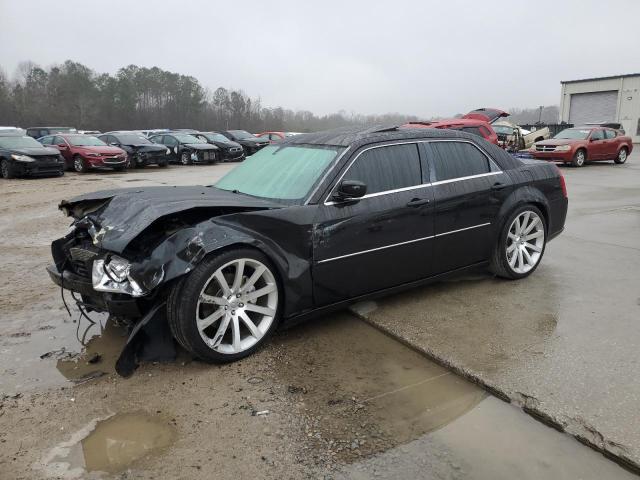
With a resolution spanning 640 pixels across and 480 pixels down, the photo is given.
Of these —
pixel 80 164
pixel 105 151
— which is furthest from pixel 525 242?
pixel 80 164

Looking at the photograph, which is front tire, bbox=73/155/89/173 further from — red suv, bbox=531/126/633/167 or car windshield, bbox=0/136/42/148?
red suv, bbox=531/126/633/167

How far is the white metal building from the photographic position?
136ft

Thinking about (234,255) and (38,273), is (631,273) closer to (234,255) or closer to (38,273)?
(234,255)

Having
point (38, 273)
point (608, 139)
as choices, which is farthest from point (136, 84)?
Result: point (38, 273)

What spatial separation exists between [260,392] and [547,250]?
4.61 metres

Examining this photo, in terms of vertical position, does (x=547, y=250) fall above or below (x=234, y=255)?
below

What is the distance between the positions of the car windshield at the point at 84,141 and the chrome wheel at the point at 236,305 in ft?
59.7

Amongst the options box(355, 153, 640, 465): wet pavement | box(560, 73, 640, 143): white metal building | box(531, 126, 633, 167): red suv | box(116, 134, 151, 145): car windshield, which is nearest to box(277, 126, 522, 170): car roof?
box(355, 153, 640, 465): wet pavement

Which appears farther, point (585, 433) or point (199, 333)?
point (199, 333)

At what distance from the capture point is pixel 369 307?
14.6 ft

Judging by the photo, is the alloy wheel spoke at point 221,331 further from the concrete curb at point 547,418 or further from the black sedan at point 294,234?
the concrete curb at point 547,418

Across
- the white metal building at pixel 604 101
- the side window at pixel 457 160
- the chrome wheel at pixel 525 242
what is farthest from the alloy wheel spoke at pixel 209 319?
the white metal building at pixel 604 101

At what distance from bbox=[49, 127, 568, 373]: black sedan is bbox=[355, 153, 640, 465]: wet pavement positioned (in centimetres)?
33

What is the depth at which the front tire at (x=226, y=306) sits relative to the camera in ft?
10.8
